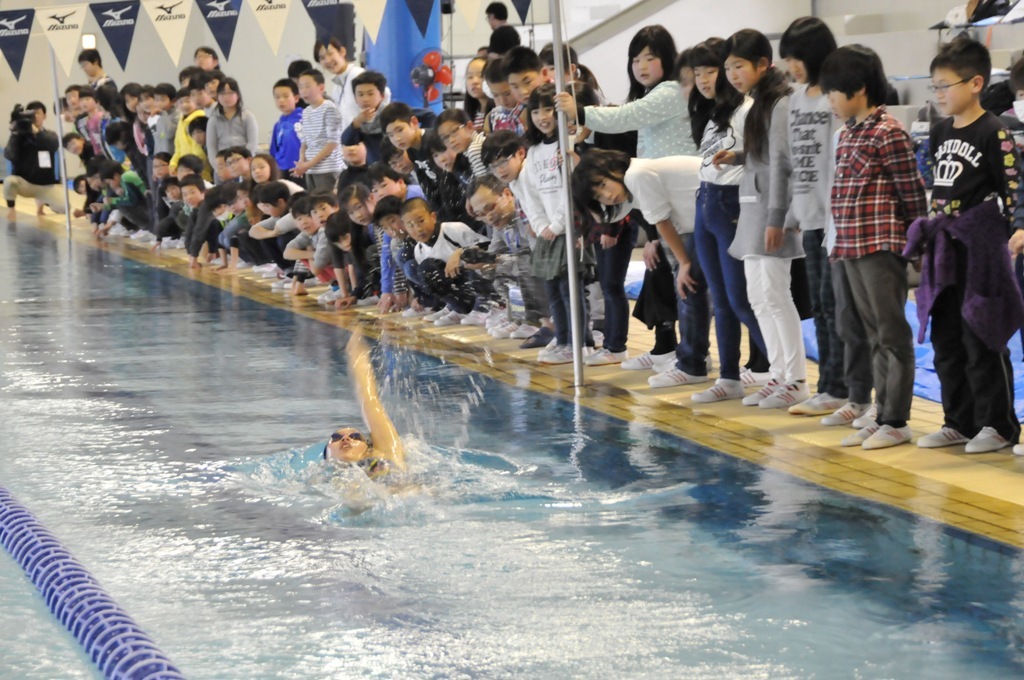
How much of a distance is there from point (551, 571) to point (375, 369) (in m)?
3.92

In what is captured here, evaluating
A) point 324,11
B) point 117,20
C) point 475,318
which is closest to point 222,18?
point 117,20

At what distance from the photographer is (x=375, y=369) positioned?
26.2 feet

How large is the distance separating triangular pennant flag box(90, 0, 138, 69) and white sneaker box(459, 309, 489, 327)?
18.7 feet

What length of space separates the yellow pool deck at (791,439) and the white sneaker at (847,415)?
0.04 metres

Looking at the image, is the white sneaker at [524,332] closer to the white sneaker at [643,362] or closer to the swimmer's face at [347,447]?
the white sneaker at [643,362]

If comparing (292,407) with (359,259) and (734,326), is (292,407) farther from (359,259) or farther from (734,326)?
(359,259)

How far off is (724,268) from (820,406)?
2.68 feet

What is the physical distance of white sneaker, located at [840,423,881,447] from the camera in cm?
552

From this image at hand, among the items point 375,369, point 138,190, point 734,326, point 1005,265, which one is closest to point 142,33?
point 138,190

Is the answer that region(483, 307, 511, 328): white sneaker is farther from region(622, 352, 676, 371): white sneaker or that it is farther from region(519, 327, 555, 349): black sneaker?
region(622, 352, 676, 371): white sneaker

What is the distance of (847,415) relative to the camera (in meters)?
5.89

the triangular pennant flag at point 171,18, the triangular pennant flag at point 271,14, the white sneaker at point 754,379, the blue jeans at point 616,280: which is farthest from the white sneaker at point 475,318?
the triangular pennant flag at point 171,18

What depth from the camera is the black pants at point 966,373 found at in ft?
17.1

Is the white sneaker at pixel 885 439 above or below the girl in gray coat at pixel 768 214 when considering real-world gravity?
below
